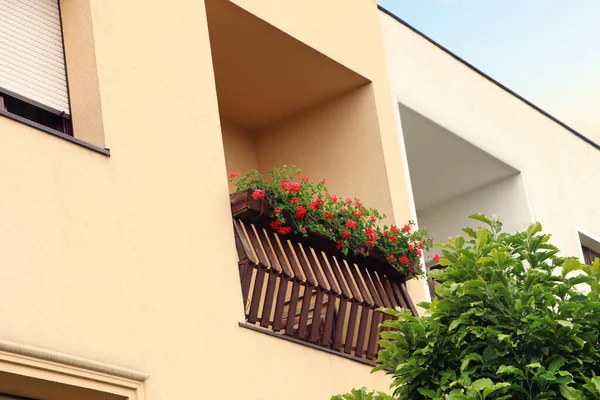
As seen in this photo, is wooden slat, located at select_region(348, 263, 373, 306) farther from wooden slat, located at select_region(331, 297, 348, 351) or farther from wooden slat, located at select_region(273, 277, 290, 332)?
wooden slat, located at select_region(273, 277, 290, 332)

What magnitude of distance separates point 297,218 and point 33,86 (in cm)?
244

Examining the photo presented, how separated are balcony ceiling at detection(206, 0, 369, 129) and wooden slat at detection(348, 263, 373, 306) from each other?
232cm

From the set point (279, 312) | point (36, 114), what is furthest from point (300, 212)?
point (36, 114)

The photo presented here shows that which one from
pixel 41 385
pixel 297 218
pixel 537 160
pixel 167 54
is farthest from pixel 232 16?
pixel 537 160

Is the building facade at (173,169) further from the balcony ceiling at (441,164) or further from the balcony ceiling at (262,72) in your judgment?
the balcony ceiling at (441,164)

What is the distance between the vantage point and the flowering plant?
9.81 metres

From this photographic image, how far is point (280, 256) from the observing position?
9859 millimetres

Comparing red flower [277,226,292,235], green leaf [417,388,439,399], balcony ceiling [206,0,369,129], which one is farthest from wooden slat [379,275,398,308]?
green leaf [417,388,439,399]

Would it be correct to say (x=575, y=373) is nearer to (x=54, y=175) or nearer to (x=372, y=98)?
(x=54, y=175)

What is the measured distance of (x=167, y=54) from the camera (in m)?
9.66

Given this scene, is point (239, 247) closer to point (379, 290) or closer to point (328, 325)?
point (328, 325)

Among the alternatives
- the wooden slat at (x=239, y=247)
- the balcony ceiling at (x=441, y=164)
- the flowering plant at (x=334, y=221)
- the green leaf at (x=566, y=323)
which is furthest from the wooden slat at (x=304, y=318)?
the balcony ceiling at (x=441, y=164)

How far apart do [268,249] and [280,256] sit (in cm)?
13

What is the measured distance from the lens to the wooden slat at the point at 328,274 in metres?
10.2
